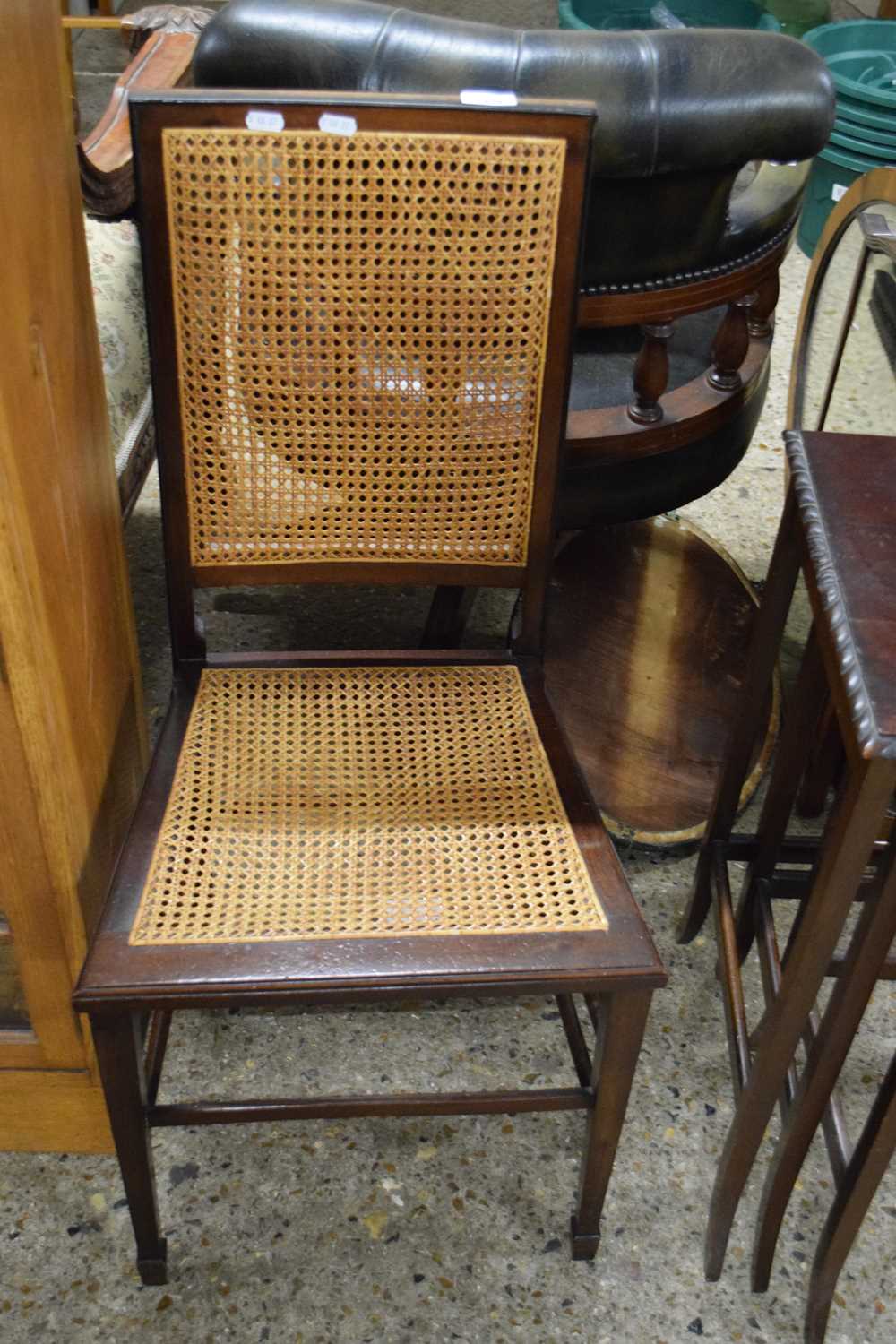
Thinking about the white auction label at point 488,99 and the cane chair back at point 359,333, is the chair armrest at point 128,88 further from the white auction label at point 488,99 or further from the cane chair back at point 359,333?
the white auction label at point 488,99

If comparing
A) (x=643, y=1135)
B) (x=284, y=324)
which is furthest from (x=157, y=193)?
(x=643, y=1135)

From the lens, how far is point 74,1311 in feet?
4.33

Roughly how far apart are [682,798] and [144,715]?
765mm

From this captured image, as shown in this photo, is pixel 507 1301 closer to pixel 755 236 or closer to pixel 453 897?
pixel 453 897

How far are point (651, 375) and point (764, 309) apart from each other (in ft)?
1.20

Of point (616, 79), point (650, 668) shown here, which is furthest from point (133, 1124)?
point (616, 79)

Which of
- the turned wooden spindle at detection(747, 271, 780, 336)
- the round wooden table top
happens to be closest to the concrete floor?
the round wooden table top

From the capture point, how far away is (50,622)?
1163mm

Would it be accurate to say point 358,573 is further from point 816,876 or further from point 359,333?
point 816,876

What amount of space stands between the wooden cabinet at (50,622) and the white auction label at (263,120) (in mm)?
178

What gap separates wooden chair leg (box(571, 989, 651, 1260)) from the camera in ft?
3.76

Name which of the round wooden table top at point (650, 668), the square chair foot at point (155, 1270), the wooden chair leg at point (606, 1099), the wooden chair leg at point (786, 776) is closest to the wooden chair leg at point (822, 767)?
the round wooden table top at point (650, 668)

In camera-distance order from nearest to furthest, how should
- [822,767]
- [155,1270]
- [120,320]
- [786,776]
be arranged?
[155,1270]
[786,776]
[120,320]
[822,767]

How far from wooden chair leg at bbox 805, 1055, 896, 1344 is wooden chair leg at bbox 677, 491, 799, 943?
0.40 m
